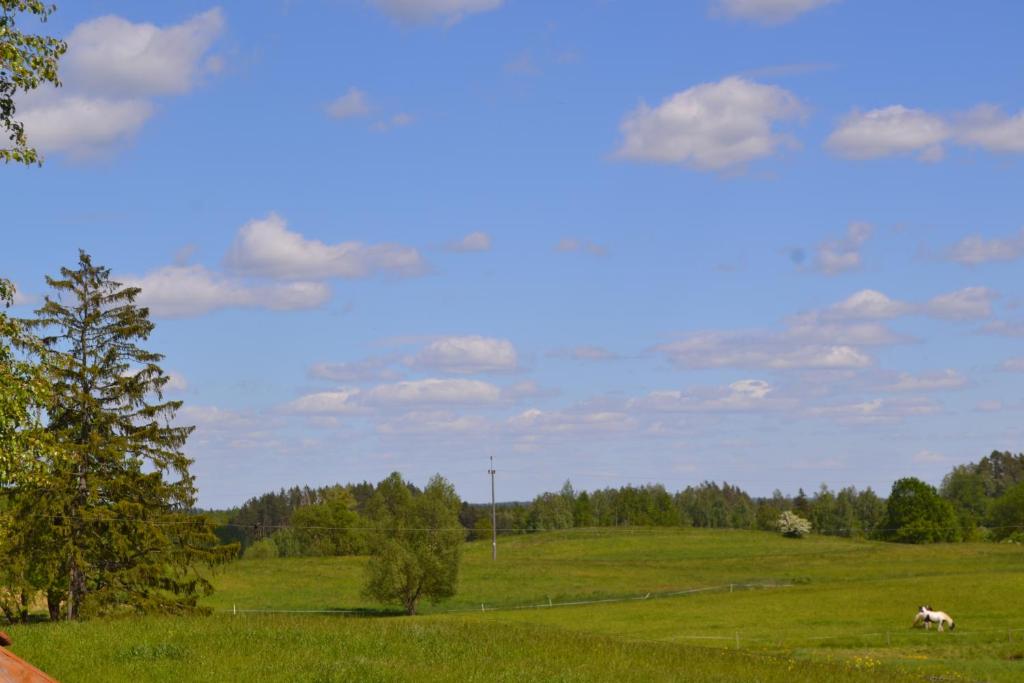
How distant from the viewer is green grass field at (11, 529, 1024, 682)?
17.3 m

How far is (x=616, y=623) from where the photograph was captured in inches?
2408

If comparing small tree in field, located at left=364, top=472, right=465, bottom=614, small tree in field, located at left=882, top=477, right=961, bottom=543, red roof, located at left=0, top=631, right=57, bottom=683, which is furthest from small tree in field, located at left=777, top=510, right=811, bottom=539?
red roof, located at left=0, top=631, right=57, bottom=683

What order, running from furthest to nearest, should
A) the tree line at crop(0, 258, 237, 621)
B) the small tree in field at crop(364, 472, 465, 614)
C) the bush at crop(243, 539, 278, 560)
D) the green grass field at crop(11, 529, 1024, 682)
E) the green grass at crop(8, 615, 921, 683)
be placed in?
1. the bush at crop(243, 539, 278, 560)
2. the small tree in field at crop(364, 472, 465, 614)
3. the tree line at crop(0, 258, 237, 621)
4. the green grass field at crop(11, 529, 1024, 682)
5. the green grass at crop(8, 615, 921, 683)

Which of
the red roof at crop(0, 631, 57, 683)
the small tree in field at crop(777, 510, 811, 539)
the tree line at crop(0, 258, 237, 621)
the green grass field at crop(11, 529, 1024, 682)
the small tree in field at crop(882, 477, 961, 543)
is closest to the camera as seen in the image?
the red roof at crop(0, 631, 57, 683)

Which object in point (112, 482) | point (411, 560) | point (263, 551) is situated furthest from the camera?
point (263, 551)

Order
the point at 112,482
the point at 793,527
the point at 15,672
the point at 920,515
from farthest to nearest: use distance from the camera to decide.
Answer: the point at 920,515, the point at 793,527, the point at 112,482, the point at 15,672

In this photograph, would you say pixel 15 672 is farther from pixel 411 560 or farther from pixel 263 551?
pixel 263 551

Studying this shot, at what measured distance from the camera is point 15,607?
4247 cm

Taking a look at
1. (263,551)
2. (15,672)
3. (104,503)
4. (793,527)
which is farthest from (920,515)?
(15,672)

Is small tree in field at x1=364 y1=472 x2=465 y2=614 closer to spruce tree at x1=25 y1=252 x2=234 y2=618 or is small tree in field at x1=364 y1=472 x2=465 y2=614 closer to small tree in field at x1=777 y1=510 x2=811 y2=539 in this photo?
spruce tree at x1=25 y1=252 x2=234 y2=618

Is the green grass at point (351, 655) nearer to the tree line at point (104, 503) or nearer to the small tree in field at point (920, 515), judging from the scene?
the tree line at point (104, 503)

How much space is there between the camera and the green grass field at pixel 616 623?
56.7 ft

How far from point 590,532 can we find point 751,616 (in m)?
82.5

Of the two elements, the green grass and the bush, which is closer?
the green grass
